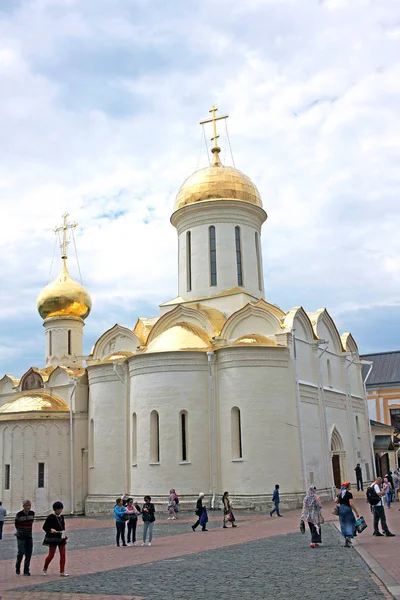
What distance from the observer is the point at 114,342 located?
27328mm

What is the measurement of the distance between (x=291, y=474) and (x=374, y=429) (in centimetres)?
1291

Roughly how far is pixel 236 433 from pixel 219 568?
12.7 m

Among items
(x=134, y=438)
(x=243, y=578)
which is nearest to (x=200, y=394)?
(x=134, y=438)

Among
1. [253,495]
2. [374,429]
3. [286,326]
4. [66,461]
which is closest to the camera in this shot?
[253,495]

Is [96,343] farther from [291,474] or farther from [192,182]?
[291,474]

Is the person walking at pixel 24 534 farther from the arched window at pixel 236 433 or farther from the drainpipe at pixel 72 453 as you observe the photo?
the drainpipe at pixel 72 453

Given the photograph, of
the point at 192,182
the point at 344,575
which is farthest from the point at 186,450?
the point at 344,575

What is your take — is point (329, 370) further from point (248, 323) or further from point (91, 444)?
point (91, 444)

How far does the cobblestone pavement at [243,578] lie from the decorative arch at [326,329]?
1571 centimetres

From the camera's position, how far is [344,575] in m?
8.88

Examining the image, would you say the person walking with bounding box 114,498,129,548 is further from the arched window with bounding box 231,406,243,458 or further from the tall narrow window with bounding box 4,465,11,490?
the tall narrow window with bounding box 4,465,11,490

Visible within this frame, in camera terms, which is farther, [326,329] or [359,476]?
[326,329]

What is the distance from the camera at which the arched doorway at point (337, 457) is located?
2641 cm

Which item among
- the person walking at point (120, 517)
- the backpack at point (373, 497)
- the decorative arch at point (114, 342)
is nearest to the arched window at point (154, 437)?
the decorative arch at point (114, 342)
